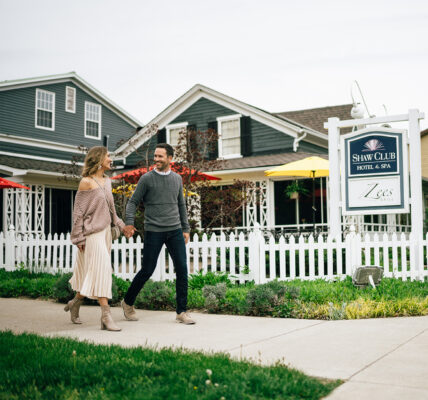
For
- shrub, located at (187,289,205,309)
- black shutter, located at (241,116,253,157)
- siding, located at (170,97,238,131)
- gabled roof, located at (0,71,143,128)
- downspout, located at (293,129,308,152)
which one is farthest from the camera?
siding, located at (170,97,238,131)

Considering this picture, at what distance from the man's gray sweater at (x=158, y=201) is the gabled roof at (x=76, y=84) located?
52.8 ft

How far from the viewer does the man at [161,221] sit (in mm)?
6250

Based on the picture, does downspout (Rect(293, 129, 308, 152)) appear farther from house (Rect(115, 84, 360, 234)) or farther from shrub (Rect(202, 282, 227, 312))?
shrub (Rect(202, 282, 227, 312))

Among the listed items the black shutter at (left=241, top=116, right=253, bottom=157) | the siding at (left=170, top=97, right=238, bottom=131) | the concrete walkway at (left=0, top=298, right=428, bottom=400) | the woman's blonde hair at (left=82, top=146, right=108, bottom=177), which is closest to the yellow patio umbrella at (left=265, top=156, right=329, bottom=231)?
the black shutter at (left=241, top=116, right=253, bottom=157)

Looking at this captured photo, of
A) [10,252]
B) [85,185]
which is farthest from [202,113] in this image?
[85,185]

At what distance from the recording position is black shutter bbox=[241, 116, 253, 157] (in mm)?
20484

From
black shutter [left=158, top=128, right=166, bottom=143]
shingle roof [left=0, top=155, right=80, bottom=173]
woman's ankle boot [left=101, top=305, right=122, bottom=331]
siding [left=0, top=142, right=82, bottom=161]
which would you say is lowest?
woman's ankle boot [left=101, top=305, right=122, bottom=331]

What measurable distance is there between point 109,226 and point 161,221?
0.59 meters

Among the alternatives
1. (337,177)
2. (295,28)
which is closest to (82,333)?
(337,177)

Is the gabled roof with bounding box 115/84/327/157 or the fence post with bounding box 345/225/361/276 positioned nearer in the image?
the fence post with bounding box 345/225/361/276

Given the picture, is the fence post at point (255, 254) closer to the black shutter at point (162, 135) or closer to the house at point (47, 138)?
the house at point (47, 138)

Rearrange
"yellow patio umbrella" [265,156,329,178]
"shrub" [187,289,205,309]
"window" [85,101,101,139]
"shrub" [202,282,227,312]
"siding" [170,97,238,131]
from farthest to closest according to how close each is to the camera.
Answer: "window" [85,101,101,139] < "siding" [170,97,238,131] < "yellow patio umbrella" [265,156,329,178] < "shrub" [187,289,205,309] < "shrub" [202,282,227,312]

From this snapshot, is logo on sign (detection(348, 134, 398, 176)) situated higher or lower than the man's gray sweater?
higher

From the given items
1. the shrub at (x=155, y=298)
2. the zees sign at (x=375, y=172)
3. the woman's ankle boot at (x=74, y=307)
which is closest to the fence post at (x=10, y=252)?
the shrub at (x=155, y=298)
